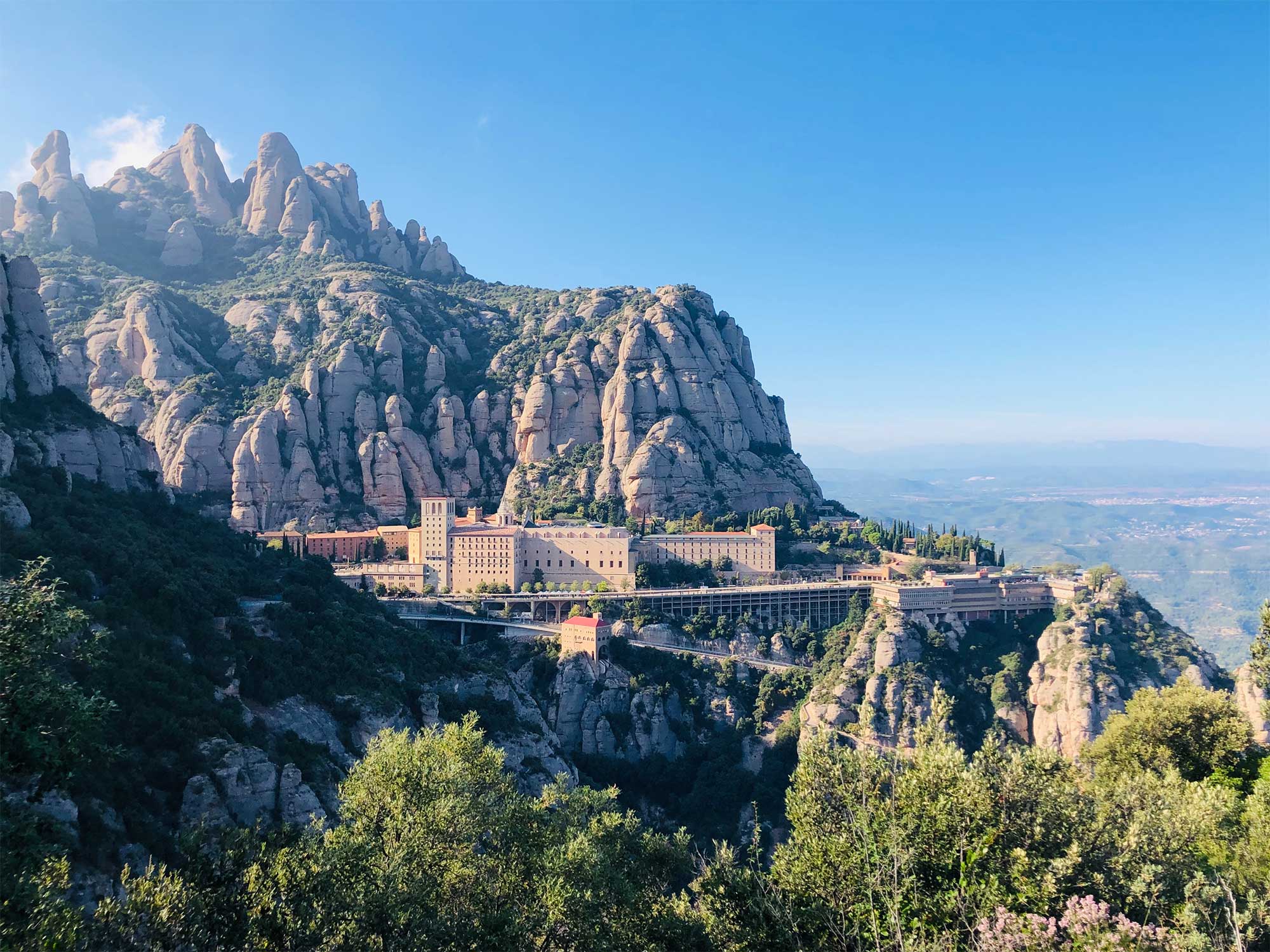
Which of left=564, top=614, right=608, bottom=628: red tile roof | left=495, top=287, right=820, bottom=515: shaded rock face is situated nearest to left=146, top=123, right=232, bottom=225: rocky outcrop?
left=495, top=287, right=820, bottom=515: shaded rock face

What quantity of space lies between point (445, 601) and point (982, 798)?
67.4m

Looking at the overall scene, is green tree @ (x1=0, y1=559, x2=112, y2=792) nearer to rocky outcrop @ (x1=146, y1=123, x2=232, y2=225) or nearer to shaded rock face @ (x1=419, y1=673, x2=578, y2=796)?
shaded rock face @ (x1=419, y1=673, x2=578, y2=796)

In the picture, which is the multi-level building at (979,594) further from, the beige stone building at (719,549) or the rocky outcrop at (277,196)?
the rocky outcrop at (277,196)

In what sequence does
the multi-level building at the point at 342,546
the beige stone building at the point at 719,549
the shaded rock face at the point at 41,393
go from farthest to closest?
the multi-level building at the point at 342,546
the beige stone building at the point at 719,549
the shaded rock face at the point at 41,393

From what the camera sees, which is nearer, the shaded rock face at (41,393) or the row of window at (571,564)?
the shaded rock face at (41,393)

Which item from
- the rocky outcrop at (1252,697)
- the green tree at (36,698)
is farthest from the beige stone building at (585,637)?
the green tree at (36,698)

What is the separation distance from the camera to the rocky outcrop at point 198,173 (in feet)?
509

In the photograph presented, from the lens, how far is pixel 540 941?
18.7 meters

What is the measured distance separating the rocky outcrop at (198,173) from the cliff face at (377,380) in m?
11.2

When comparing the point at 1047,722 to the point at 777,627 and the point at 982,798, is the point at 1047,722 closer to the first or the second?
the point at 777,627

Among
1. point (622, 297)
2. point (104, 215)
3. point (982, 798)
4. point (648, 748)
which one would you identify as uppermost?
point (104, 215)

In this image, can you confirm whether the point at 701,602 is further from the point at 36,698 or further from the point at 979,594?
the point at 36,698

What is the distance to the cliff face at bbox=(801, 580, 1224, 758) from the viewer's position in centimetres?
6450

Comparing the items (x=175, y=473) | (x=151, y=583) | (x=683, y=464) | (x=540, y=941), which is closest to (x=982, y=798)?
(x=540, y=941)
